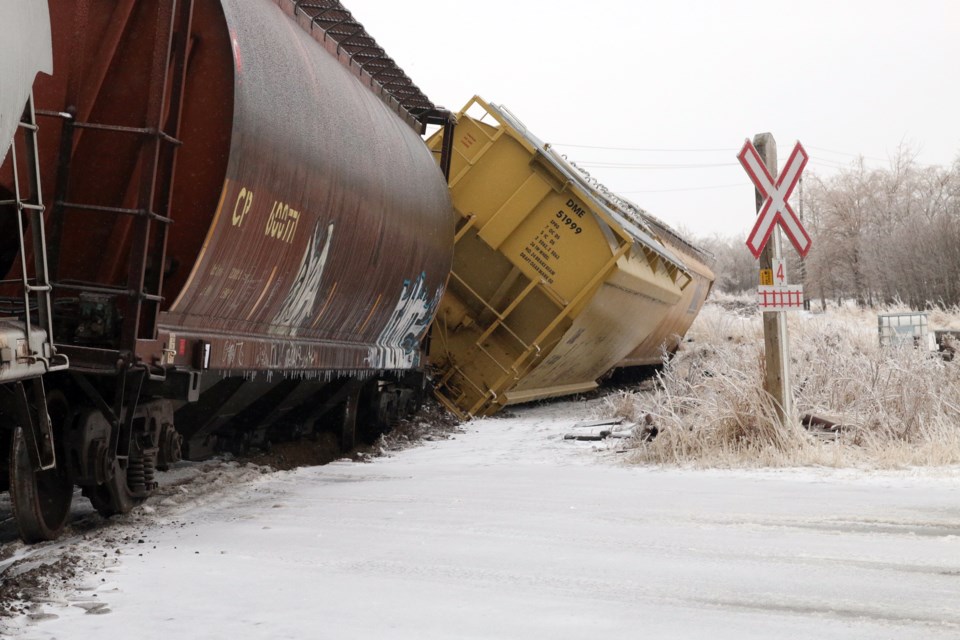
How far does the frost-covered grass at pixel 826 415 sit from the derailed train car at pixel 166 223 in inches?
137

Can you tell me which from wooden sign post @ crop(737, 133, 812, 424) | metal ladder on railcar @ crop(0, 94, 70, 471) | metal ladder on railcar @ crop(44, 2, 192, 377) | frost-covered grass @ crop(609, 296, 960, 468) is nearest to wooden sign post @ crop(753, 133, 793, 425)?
wooden sign post @ crop(737, 133, 812, 424)

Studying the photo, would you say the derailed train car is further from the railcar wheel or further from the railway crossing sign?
the railway crossing sign

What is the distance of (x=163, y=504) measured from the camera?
6055mm

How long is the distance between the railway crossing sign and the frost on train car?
2966mm

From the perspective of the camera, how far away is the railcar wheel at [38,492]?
15.9 feet

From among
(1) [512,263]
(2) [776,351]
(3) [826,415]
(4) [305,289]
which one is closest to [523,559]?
(4) [305,289]

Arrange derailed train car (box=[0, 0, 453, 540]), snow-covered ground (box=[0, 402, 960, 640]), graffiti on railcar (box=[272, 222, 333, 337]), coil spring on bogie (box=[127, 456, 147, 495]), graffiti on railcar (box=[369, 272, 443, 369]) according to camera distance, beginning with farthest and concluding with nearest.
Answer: graffiti on railcar (box=[369, 272, 443, 369])
graffiti on railcar (box=[272, 222, 333, 337])
coil spring on bogie (box=[127, 456, 147, 495])
derailed train car (box=[0, 0, 453, 540])
snow-covered ground (box=[0, 402, 960, 640])

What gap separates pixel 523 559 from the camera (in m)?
4.48

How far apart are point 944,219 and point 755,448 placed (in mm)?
34418

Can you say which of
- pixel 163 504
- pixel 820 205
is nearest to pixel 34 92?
pixel 163 504

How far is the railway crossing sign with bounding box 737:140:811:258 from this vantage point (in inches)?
340

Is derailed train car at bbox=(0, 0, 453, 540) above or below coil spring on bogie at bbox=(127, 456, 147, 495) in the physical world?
A: above

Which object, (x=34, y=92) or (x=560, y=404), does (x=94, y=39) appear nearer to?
(x=34, y=92)

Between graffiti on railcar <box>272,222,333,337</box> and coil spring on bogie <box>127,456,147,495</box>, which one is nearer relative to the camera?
coil spring on bogie <box>127,456,147,495</box>
